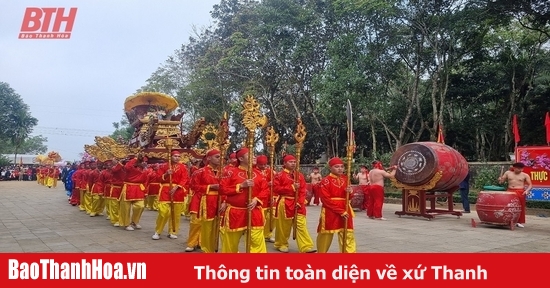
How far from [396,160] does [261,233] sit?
6586 mm

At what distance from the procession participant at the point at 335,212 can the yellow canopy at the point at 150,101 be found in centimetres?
848

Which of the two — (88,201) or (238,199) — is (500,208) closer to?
(238,199)

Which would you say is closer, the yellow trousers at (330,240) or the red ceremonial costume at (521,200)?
the yellow trousers at (330,240)

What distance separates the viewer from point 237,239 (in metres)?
5.09

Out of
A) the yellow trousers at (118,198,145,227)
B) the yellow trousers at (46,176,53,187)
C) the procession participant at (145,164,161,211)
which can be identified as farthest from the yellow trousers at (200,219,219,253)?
the yellow trousers at (46,176,53,187)

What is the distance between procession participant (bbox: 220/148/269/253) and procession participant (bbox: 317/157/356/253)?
0.83 m

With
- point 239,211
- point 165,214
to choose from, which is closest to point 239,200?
point 239,211

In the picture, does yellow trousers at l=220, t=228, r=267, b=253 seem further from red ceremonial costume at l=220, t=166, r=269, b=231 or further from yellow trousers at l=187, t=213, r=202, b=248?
yellow trousers at l=187, t=213, r=202, b=248

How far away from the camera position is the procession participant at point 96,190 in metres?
10.7

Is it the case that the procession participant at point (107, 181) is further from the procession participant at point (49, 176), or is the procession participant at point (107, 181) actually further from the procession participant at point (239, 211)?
the procession participant at point (49, 176)

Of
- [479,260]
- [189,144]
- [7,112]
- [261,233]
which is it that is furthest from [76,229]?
[7,112]

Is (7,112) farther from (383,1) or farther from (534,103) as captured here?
(534,103)

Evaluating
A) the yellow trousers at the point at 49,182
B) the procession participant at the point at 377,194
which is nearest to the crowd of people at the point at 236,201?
the procession participant at the point at 377,194

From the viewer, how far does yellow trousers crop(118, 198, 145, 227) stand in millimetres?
8406
